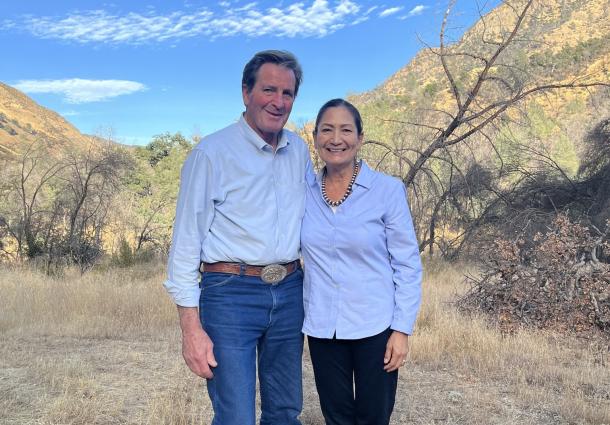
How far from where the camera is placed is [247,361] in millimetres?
2328

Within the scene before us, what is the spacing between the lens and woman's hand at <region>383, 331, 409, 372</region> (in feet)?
7.54

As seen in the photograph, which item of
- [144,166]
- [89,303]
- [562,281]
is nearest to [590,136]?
[562,281]

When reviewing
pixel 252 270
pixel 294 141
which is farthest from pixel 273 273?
pixel 294 141

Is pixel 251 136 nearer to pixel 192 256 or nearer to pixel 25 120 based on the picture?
pixel 192 256

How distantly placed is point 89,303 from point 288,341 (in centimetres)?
636

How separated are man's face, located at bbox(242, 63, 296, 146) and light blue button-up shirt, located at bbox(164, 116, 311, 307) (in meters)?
0.06

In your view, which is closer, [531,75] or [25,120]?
[531,75]

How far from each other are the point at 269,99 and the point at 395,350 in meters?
1.20

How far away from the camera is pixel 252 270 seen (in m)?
2.33

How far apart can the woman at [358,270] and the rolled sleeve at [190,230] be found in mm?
460

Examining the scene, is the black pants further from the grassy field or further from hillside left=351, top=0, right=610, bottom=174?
hillside left=351, top=0, right=610, bottom=174

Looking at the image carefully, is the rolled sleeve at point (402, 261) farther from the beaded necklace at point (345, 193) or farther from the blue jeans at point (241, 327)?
the blue jeans at point (241, 327)

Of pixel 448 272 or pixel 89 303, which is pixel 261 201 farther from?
pixel 448 272

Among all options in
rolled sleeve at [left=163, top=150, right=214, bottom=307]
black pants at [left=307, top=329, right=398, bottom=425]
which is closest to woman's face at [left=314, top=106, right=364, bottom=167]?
rolled sleeve at [left=163, top=150, right=214, bottom=307]
